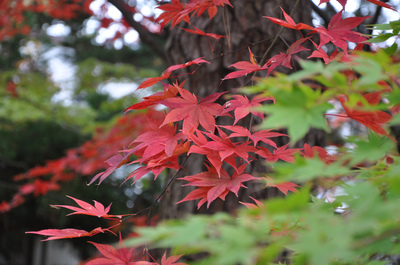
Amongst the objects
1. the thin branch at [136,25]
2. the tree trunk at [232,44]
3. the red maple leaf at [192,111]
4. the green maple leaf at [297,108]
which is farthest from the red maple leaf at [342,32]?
the thin branch at [136,25]

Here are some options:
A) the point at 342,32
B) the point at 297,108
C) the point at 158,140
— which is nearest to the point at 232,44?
the point at 342,32

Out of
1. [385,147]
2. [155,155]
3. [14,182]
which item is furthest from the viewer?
[14,182]

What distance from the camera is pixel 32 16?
5.83 meters

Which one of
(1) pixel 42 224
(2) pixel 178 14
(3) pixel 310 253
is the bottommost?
(1) pixel 42 224

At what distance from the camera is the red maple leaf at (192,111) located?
2.82ft

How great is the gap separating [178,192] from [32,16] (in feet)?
18.2

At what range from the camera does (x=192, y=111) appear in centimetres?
89

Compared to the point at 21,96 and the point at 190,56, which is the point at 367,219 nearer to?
the point at 190,56

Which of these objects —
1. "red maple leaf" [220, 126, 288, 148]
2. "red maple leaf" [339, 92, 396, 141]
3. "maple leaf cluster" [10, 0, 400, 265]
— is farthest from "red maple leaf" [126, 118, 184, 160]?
"red maple leaf" [339, 92, 396, 141]

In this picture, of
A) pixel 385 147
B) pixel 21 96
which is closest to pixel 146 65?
pixel 21 96

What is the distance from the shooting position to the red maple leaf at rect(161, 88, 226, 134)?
0.86 m

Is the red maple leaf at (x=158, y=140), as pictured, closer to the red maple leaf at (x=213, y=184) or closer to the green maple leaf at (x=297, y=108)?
the red maple leaf at (x=213, y=184)

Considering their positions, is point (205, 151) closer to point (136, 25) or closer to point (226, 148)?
point (226, 148)

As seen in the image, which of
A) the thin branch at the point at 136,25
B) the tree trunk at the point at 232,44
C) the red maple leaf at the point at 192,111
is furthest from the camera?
the thin branch at the point at 136,25
